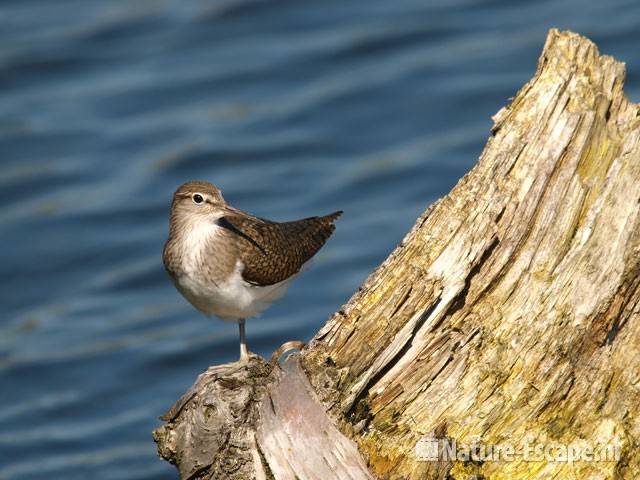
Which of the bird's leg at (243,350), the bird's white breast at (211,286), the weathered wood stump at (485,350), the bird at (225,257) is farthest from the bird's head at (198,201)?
the weathered wood stump at (485,350)

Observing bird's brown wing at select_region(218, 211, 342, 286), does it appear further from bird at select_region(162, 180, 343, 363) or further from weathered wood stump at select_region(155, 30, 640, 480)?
weathered wood stump at select_region(155, 30, 640, 480)

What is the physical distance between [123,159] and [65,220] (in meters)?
1.63

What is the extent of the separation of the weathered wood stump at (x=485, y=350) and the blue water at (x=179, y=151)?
728 centimetres

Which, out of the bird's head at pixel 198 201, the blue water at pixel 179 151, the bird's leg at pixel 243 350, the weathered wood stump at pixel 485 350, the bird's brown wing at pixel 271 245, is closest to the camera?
the weathered wood stump at pixel 485 350

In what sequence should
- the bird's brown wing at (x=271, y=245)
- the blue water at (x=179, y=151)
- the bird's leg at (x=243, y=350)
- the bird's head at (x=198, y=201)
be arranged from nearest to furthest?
the bird's leg at (x=243, y=350)
the bird's brown wing at (x=271, y=245)
the bird's head at (x=198, y=201)
the blue water at (x=179, y=151)

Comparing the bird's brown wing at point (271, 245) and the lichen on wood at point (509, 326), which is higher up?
the bird's brown wing at point (271, 245)

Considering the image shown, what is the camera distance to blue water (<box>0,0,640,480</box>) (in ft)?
54.2

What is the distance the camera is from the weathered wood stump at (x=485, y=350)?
7641 millimetres

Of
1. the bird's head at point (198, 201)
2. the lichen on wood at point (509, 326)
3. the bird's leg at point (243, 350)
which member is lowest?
the lichen on wood at point (509, 326)

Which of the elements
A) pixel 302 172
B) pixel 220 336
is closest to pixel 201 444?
pixel 220 336

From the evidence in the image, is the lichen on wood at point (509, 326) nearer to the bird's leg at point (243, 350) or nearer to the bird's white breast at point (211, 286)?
the bird's leg at point (243, 350)

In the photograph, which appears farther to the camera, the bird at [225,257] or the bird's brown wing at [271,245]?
the bird's brown wing at [271,245]

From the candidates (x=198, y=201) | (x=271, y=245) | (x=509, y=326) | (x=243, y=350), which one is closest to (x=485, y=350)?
(x=509, y=326)

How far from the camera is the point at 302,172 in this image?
65.1 ft
